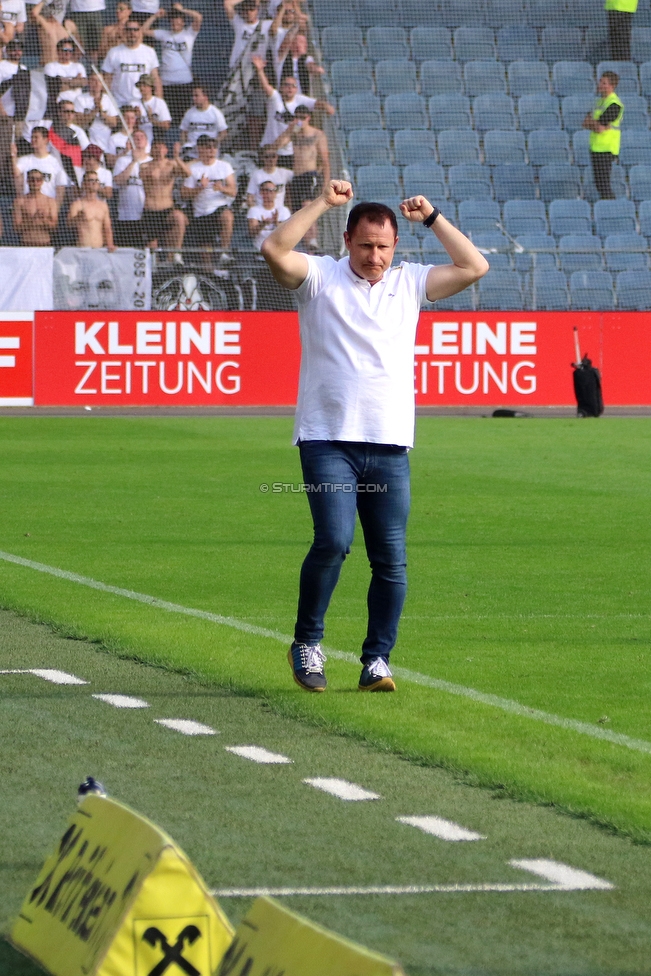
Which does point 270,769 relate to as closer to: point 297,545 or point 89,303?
point 297,545

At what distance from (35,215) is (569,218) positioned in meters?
10.2

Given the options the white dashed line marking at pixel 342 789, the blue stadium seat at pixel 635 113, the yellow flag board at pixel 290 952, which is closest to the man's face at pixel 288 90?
the blue stadium seat at pixel 635 113

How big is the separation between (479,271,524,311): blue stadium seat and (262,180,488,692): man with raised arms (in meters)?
22.3

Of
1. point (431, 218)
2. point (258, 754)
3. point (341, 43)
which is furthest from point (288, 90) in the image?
point (258, 754)

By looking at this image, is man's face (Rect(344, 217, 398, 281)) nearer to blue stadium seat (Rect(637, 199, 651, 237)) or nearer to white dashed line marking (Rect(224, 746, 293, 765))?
white dashed line marking (Rect(224, 746, 293, 765))

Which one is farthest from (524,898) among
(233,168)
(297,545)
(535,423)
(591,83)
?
(591,83)

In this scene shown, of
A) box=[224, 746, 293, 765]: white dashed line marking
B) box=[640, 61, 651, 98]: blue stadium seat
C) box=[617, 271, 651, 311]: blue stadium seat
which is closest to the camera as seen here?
box=[224, 746, 293, 765]: white dashed line marking

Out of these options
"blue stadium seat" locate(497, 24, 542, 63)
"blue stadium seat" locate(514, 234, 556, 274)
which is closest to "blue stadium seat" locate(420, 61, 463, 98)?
"blue stadium seat" locate(497, 24, 542, 63)

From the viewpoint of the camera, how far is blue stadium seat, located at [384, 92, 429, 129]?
112 feet

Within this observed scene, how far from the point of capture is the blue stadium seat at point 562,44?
36.0 metres

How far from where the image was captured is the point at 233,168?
31016 millimetres

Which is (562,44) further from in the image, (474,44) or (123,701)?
(123,701)

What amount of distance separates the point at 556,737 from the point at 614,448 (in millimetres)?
15972

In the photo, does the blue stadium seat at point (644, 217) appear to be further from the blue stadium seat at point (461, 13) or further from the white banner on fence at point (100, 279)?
the white banner on fence at point (100, 279)
